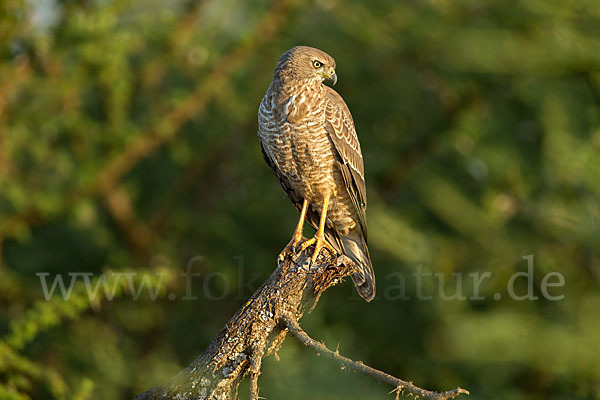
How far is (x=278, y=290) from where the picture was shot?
9.82 feet

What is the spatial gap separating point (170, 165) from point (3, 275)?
2211 millimetres

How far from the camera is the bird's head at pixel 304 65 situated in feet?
14.0

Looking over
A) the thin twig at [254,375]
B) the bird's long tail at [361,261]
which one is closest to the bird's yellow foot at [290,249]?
the bird's long tail at [361,261]

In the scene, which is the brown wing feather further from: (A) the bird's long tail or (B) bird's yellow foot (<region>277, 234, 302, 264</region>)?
(B) bird's yellow foot (<region>277, 234, 302, 264</region>)

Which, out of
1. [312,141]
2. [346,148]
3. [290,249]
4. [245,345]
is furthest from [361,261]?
[245,345]

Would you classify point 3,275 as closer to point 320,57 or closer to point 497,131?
point 320,57

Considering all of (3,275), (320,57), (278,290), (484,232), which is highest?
(320,57)

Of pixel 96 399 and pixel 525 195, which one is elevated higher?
pixel 525 195

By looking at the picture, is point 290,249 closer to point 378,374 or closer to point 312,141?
point 312,141

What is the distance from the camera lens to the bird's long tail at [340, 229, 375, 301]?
447cm

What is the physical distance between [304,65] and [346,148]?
1.95ft

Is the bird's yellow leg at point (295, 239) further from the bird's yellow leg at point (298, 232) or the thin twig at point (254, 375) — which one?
the thin twig at point (254, 375)

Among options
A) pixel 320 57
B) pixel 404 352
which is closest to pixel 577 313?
pixel 404 352

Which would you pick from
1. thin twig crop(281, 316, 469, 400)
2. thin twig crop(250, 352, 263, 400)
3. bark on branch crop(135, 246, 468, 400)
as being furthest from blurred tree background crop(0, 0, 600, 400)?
thin twig crop(281, 316, 469, 400)
